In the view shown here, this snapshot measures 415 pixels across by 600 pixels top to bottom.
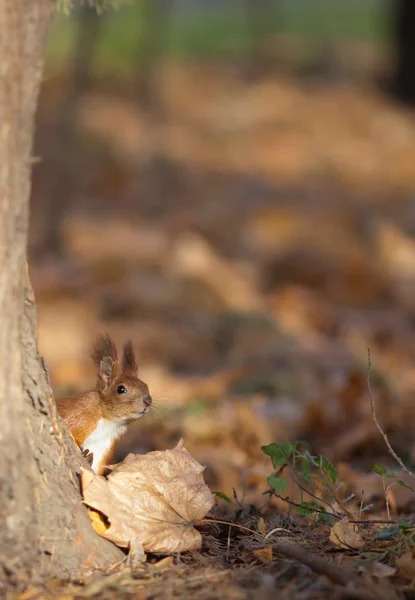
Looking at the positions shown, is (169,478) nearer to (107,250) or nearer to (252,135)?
(107,250)

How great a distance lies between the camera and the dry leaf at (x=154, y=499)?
119 inches

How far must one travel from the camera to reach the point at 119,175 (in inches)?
611

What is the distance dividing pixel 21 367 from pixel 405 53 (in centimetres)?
1752

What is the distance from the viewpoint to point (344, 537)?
3115 mm

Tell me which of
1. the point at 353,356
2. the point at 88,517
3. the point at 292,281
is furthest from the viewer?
the point at 292,281

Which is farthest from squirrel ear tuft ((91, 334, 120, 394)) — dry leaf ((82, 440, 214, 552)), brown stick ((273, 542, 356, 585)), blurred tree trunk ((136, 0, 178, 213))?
blurred tree trunk ((136, 0, 178, 213))

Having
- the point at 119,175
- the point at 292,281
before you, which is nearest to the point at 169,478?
the point at 292,281

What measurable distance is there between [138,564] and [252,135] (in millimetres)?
14923

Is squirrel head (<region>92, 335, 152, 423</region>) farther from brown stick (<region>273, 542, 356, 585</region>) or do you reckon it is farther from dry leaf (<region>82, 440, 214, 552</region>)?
brown stick (<region>273, 542, 356, 585</region>)

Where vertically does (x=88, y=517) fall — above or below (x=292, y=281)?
above

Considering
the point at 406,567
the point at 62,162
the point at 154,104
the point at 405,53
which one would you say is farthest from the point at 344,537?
the point at 405,53

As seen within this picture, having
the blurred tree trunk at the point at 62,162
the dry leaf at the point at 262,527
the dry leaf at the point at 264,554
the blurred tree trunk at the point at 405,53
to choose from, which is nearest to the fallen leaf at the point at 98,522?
the dry leaf at the point at 264,554

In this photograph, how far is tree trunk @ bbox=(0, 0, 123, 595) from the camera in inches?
106

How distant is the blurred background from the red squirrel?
72 centimetres
